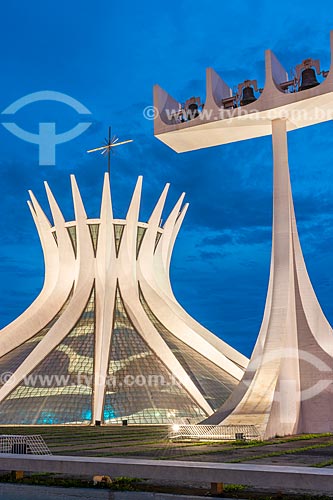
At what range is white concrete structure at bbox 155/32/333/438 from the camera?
61.2 ft

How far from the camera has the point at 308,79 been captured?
1961 cm

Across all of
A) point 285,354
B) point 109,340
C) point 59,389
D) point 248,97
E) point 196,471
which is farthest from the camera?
point 109,340

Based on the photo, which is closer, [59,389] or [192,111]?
[192,111]

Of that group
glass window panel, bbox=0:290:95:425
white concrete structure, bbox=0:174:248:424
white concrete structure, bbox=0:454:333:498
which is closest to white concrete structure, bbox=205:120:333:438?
white concrete structure, bbox=0:174:248:424

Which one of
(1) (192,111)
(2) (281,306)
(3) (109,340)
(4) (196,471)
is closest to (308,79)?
(1) (192,111)

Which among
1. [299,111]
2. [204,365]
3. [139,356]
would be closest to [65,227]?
[139,356]

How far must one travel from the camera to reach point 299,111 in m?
20.1

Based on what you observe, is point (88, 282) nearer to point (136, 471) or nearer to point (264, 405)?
point (264, 405)

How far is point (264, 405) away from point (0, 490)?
10.6 metres

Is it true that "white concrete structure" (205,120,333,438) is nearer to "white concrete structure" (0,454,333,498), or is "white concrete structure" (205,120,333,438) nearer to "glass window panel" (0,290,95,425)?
"white concrete structure" (0,454,333,498)

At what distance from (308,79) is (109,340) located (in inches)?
655

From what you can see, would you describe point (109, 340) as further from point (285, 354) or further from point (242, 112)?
point (242, 112)

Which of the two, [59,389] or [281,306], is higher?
[281,306]

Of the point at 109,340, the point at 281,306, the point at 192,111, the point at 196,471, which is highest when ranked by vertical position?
the point at 192,111
